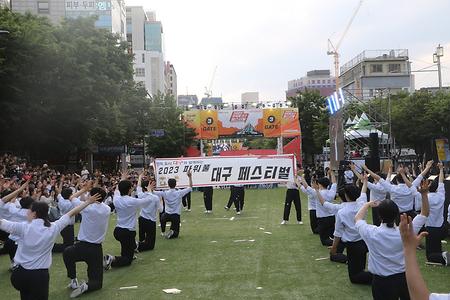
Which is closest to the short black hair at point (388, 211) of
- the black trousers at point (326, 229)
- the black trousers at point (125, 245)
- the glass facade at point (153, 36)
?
the black trousers at point (125, 245)

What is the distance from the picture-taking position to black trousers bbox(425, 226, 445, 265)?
10148 mm

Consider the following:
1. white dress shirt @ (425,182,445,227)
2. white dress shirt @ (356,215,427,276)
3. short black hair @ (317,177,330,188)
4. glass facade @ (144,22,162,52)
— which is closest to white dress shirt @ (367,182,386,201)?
short black hair @ (317,177,330,188)

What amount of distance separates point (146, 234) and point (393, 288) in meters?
7.95

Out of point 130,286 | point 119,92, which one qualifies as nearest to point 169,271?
point 130,286

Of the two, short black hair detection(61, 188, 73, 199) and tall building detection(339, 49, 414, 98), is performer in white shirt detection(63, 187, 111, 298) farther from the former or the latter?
tall building detection(339, 49, 414, 98)

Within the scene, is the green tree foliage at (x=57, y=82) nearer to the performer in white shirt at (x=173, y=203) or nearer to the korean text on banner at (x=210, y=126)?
the korean text on banner at (x=210, y=126)

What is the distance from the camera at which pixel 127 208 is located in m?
10.6

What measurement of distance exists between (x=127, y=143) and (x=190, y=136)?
583 cm

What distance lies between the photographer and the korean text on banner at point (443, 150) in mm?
28844

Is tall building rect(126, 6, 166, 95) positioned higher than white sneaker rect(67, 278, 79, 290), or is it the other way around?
tall building rect(126, 6, 166, 95)

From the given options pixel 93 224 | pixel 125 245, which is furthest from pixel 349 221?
pixel 125 245

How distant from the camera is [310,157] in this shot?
195ft

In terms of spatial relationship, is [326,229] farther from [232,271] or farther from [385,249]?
[385,249]

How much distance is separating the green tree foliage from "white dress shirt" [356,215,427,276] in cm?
2361
